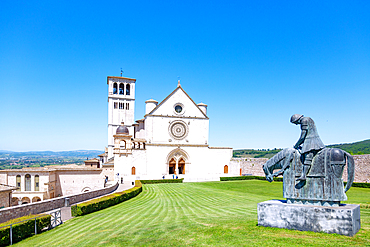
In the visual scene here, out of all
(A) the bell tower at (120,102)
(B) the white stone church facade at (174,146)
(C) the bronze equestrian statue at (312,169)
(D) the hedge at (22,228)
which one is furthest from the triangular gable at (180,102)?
(C) the bronze equestrian statue at (312,169)

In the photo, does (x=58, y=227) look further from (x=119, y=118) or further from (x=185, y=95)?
(x=119, y=118)

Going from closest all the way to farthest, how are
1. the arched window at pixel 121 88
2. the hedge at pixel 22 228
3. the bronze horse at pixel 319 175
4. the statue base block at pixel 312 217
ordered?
the statue base block at pixel 312 217
the bronze horse at pixel 319 175
the hedge at pixel 22 228
the arched window at pixel 121 88

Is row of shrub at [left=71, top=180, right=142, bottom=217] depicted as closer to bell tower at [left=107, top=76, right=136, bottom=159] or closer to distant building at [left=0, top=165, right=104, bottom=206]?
distant building at [left=0, top=165, right=104, bottom=206]

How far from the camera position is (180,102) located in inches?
2063

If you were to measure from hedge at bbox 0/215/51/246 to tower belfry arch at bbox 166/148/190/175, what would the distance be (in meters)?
37.2

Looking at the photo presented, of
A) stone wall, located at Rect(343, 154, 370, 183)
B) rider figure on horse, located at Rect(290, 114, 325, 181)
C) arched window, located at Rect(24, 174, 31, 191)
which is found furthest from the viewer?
arched window, located at Rect(24, 174, 31, 191)

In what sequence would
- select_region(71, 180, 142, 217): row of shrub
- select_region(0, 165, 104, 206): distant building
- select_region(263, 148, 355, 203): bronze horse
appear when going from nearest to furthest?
select_region(263, 148, 355, 203): bronze horse
select_region(71, 180, 142, 217): row of shrub
select_region(0, 165, 104, 206): distant building

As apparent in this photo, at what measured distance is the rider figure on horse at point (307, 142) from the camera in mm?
8820

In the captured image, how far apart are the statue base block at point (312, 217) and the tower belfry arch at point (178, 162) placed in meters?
42.2

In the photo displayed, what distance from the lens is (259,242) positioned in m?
7.77

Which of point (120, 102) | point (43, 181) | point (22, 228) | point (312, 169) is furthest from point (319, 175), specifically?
point (120, 102)

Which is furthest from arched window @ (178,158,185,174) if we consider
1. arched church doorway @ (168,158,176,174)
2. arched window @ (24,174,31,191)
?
arched window @ (24,174,31,191)

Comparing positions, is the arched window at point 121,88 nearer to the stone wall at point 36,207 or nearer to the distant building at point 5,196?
the distant building at point 5,196

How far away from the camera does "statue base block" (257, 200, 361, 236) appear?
7828 millimetres
